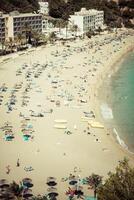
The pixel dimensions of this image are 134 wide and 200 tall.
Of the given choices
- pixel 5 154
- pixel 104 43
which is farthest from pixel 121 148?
pixel 104 43

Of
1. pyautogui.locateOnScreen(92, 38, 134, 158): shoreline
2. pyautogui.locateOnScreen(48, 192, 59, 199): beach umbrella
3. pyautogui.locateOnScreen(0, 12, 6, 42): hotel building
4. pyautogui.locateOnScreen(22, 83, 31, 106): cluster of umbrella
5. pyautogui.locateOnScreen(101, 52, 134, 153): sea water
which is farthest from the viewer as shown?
pyautogui.locateOnScreen(0, 12, 6, 42): hotel building

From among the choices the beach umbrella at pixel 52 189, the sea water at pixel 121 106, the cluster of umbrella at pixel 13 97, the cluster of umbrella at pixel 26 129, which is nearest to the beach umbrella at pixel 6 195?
the beach umbrella at pixel 52 189

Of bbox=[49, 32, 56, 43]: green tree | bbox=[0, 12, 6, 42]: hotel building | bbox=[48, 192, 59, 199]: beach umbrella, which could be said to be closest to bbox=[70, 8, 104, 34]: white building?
bbox=[49, 32, 56, 43]: green tree

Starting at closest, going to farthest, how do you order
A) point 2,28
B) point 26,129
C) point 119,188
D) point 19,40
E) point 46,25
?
point 119,188 → point 26,129 → point 2,28 → point 19,40 → point 46,25

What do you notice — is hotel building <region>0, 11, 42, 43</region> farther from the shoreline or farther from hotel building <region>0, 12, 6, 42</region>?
the shoreline

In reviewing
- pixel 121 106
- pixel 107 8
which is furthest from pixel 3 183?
pixel 107 8

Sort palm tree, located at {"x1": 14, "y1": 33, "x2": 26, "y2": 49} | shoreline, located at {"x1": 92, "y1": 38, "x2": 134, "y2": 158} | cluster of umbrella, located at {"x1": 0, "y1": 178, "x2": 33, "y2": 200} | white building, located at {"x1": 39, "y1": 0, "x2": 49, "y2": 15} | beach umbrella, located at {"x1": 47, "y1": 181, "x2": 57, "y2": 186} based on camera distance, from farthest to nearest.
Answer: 1. white building, located at {"x1": 39, "y1": 0, "x2": 49, "y2": 15}
2. palm tree, located at {"x1": 14, "y1": 33, "x2": 26, "y2": 49}
3. shoreline, located at {"x1": 92, "y1": 38, "x2": 134, "y2": 158}
4. beach umbrella, located at {"x1": 47, "y1": 181, "x2": 57, "y2": 186}
5. cluster of umbrella, located at {"x1": 0, "y1": 178, "x2": 33, "y2": 200}

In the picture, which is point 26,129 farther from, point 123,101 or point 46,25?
point 46,25
